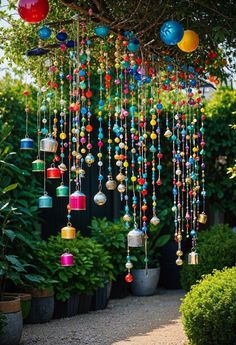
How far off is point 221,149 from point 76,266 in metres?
3.12

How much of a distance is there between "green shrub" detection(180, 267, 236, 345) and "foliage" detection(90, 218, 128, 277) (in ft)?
A: 9.27

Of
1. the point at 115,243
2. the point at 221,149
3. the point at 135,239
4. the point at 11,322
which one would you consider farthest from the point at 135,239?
the point at 221,149

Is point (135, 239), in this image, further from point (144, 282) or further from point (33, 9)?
point (144, 282)

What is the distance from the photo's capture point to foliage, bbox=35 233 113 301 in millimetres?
6426

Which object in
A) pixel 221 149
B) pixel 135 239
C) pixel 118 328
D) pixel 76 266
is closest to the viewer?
pixel 135 239

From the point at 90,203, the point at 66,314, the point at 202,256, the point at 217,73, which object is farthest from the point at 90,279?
the point at 217,73

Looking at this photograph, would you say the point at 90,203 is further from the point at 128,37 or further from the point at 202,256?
the point at 128,37

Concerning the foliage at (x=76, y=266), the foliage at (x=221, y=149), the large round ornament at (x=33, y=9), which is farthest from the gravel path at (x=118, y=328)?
the large round ornament at (x=33, y=9)

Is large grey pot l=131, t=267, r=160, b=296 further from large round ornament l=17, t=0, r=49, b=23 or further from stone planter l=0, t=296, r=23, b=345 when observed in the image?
large round ornament l=17, t=0, r=49, b=23

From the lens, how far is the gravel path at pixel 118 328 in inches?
219

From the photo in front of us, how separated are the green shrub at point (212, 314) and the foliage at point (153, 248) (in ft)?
10.7

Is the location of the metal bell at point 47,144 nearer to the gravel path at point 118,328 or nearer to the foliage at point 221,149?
the gravel path at point 118,328

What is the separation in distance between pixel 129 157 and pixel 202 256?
193cm

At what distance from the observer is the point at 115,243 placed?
754 cm
